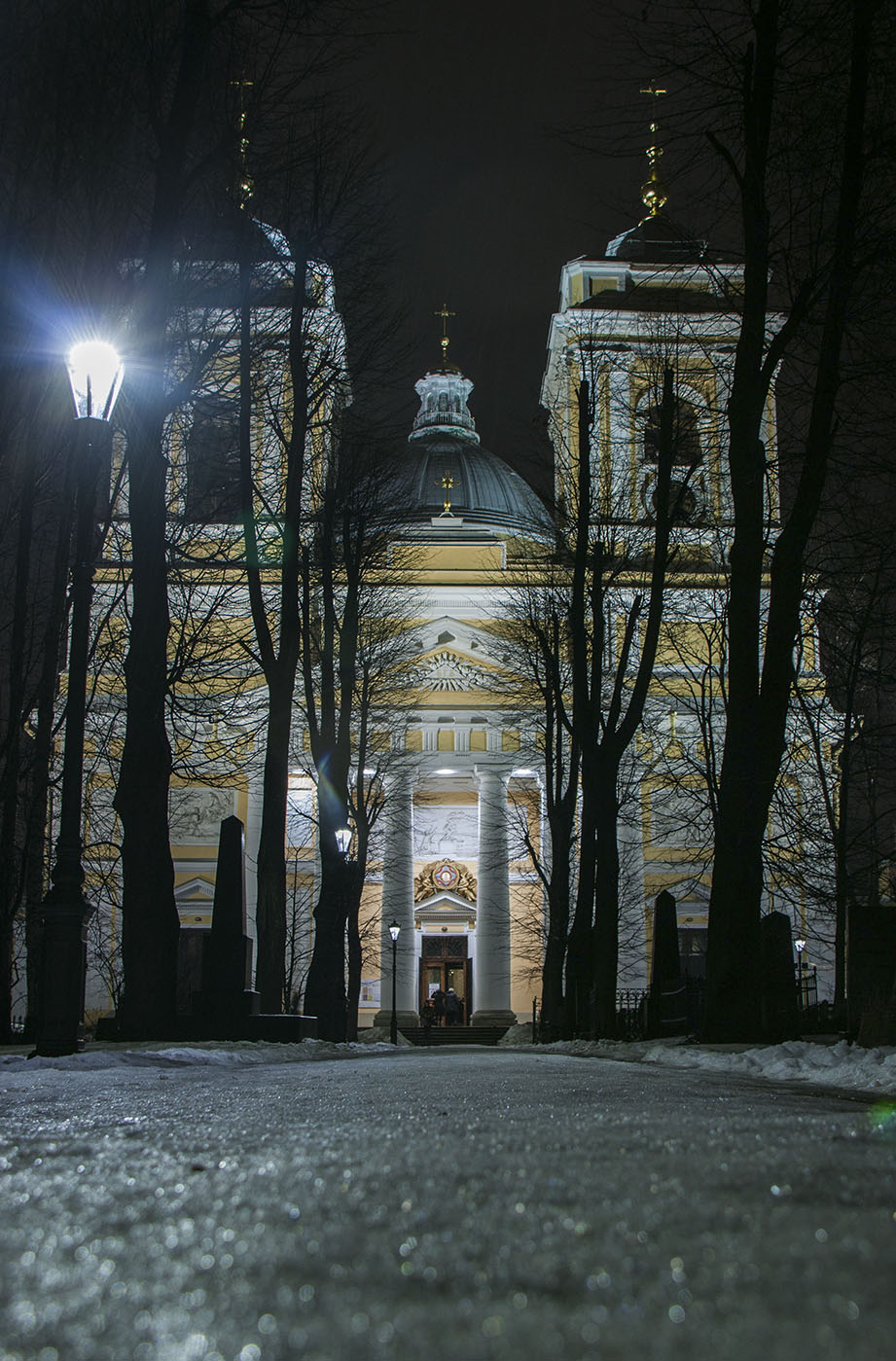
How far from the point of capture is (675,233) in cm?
1202

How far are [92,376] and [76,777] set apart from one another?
9.12 ft

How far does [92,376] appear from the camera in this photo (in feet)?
30.9

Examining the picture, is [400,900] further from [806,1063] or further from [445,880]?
[806,1063]

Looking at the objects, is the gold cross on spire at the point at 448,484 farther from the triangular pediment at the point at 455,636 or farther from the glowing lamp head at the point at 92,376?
the glowing lamp head at the point at 92,376

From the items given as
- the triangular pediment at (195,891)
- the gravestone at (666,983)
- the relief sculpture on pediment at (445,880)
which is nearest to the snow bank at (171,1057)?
the gravestone at (666,983)

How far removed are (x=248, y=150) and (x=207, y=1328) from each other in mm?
14398

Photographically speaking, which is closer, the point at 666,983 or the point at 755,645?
the point at 755,645

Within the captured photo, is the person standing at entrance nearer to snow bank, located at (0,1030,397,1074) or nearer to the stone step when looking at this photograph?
the stone step

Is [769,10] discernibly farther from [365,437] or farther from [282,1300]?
[282,1300]

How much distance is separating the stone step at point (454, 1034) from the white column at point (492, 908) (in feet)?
3.33

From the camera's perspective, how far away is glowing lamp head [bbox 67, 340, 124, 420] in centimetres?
935

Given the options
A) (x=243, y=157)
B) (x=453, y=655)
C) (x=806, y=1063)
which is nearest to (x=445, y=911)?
(x=453, y=655)

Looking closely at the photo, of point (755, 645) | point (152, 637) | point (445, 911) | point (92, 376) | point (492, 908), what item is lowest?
point (445, 911)

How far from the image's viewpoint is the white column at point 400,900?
4131cm
